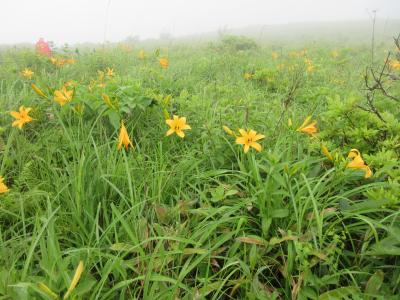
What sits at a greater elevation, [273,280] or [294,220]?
[294,220]

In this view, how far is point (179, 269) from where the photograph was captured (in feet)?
4.00

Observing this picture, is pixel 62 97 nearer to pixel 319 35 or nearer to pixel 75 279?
pixel 75 279

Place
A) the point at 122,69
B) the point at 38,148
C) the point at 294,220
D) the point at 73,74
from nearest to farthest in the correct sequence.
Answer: the point at 294,220 < the point at 38,148 < the point at 73,74 < the point at 122,69

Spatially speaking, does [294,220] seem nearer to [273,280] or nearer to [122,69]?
[273,280]

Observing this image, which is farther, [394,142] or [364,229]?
[394,142]

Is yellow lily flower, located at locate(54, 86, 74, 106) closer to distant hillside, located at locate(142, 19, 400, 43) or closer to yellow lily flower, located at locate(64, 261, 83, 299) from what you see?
yellow lily flower, located at locate(64, 261, 83, 299)

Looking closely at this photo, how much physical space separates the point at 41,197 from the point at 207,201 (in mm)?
804

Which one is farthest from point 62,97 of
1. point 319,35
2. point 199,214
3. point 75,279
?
point 319,35

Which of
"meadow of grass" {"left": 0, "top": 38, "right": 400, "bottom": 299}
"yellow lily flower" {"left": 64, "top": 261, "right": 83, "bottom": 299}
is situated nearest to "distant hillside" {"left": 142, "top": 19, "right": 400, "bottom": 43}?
"meadow of grass" {"left": 0, "top": 38, "right": 400, "bottom": 299}

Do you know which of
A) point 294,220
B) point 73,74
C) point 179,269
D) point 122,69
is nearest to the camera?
point 179,269

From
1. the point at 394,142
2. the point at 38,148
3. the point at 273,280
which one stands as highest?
→ the point at 394,142

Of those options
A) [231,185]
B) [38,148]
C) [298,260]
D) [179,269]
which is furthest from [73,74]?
[298,260]

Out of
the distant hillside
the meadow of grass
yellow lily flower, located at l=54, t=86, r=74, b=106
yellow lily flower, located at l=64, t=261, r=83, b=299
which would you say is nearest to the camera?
yellow lily flower, located at l=64, t=261, r=83, b=299

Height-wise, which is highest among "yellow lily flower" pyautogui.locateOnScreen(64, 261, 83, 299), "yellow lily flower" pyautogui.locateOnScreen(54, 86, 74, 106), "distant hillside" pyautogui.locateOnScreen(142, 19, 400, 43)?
"distant hillside" pyautogui.locateOnScreen(142, 19, 400, 43)
